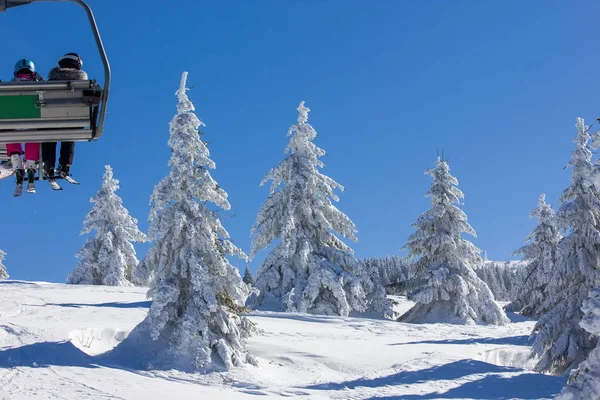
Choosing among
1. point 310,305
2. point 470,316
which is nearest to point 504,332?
point 470,316

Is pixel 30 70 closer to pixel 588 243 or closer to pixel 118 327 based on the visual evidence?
pixel 118 327

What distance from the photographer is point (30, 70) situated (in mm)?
7770

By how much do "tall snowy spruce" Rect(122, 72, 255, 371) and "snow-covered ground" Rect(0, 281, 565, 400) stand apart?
2.92ft

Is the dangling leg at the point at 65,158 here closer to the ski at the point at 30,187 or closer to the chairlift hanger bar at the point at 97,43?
the ski at the point at 30,187

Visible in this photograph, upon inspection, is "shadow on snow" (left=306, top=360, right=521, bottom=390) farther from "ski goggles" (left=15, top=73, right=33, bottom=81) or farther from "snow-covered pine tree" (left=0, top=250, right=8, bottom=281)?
"snow-covered pine tree" (left=0, top=250, right=8, bottom=281)

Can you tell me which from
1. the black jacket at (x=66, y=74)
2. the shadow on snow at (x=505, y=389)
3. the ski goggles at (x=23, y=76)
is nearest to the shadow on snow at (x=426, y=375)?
the shadow on snow at (x=505, y=389)

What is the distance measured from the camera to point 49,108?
21.1 feet

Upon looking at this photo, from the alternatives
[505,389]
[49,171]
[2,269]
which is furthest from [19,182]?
[2,269]

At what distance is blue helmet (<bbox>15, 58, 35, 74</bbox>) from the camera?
7.74 metres

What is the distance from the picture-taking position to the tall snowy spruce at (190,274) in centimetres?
1728

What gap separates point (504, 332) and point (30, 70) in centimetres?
2492

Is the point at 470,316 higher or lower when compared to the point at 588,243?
lower

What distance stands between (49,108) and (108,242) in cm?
3514

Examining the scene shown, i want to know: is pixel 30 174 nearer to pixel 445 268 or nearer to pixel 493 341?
pixel 493 341
